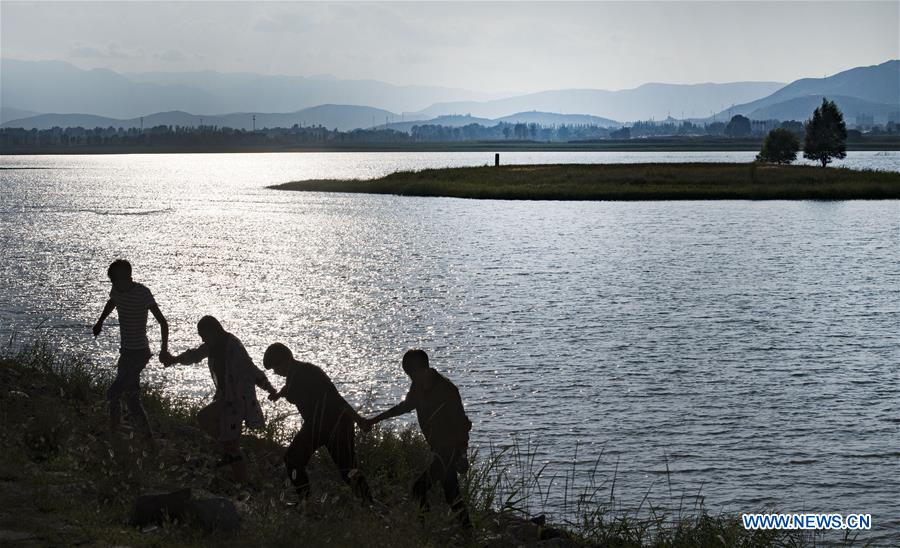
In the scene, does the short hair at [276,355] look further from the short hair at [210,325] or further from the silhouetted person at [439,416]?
the silhouetted person at [439,416]

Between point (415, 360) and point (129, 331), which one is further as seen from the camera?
point (129, 331)

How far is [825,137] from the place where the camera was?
14100 centimetres

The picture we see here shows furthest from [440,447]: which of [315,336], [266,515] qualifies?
[315,336]

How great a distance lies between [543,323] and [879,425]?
14.0 m

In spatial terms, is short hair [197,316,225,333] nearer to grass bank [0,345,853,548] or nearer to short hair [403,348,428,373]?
grass bank [0,345,853,548]

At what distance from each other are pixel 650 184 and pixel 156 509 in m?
104

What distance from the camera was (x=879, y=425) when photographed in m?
20.5

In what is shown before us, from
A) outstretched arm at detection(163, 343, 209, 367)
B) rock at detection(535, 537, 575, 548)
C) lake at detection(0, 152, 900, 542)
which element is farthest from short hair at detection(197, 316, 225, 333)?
lake at detection(0, 152, 900, 542)

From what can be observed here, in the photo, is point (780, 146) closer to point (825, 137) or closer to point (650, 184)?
point (825, 137)

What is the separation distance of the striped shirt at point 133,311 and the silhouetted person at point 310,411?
10.1 ft

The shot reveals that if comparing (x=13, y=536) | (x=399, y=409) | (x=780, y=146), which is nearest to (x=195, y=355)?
(x=399, y=409)

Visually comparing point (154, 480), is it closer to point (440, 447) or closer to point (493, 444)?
point (440, 447)

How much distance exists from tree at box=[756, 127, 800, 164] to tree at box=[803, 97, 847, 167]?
6.84 feet

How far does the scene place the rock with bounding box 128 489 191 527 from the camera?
10.0m
